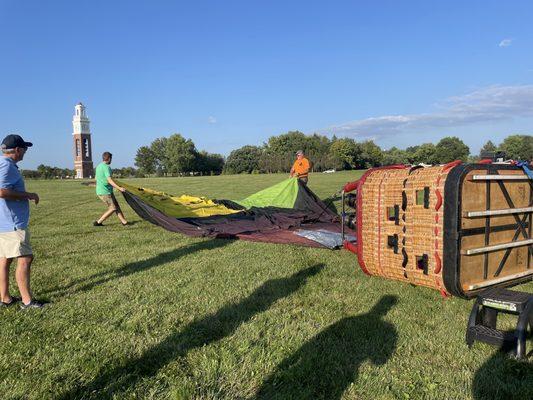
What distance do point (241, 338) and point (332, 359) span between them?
81 centimetres

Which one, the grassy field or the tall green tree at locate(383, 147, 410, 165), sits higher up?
the tall green tree at locate(383, 147, 410, 165)

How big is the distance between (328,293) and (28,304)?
3.18 metres

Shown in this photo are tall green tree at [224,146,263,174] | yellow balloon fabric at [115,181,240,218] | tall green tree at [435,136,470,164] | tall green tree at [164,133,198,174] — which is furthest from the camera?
tall green tree at [435,136,470,164]

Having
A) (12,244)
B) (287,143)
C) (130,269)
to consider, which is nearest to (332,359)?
(12,244)

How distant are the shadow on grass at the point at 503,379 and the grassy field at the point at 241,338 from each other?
0.01 metres

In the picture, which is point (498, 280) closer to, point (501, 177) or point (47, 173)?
point (501, 177)

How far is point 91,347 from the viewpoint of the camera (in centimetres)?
355

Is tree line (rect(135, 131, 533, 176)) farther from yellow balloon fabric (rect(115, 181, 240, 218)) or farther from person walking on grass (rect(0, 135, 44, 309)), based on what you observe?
person walking on grass (rect(0, 135, 44, 309))

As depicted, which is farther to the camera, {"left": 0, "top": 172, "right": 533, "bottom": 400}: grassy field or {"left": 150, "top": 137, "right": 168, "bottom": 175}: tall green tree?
{"left": 150, "top": 137, "right": 168, "bottom": 175}: tall green tree

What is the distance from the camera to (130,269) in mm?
6062

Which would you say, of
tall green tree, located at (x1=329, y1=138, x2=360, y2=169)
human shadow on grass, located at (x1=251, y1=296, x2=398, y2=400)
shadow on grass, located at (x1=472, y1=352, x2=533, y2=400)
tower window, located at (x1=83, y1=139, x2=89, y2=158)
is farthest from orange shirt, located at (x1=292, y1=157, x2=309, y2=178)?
tower window, located at (x1=83, y1=139, x2=89, y2=158)

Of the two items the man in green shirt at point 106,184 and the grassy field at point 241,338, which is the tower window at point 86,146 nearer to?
the man in green shirt at point 106,184

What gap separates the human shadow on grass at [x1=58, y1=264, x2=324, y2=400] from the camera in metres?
2.98

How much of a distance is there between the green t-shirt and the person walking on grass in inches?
228
